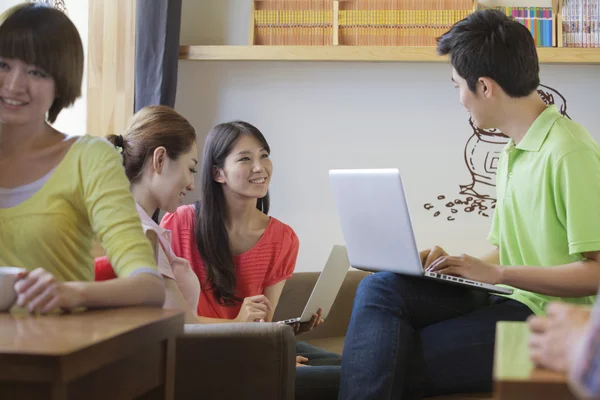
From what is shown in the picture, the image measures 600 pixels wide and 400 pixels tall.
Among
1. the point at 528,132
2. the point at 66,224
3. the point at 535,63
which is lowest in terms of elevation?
the point at 66,224

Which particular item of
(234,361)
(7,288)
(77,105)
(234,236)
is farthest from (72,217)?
(77,105)

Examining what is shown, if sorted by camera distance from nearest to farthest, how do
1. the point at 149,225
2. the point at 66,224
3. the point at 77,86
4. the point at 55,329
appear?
1. the point at 55,329
2. the point at 66,224
3. the point at 77,86
4. the point at 149,225

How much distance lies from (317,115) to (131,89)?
90 centimetres

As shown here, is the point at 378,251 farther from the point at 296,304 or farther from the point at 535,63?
the point at 296,304

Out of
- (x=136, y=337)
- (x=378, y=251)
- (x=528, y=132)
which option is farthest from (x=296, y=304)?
(x=136, y=337)

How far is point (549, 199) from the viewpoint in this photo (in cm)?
191

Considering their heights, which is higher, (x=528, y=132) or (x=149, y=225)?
(x=528, y=132)

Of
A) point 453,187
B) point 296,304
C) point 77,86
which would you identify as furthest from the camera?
point 453,187

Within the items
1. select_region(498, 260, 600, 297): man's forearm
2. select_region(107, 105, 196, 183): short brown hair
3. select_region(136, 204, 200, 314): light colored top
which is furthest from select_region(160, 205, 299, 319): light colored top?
select_region(498, 260, 600, 297): man's forearm

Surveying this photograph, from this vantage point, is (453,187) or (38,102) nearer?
(38,102)

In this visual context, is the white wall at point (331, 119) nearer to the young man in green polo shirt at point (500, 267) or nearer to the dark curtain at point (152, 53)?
the dark curtain at point (152, 53)

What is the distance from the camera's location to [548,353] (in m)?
0.77

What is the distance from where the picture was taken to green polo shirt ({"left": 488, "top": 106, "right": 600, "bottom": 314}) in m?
1.83

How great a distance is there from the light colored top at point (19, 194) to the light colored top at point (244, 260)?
1.08 metres
